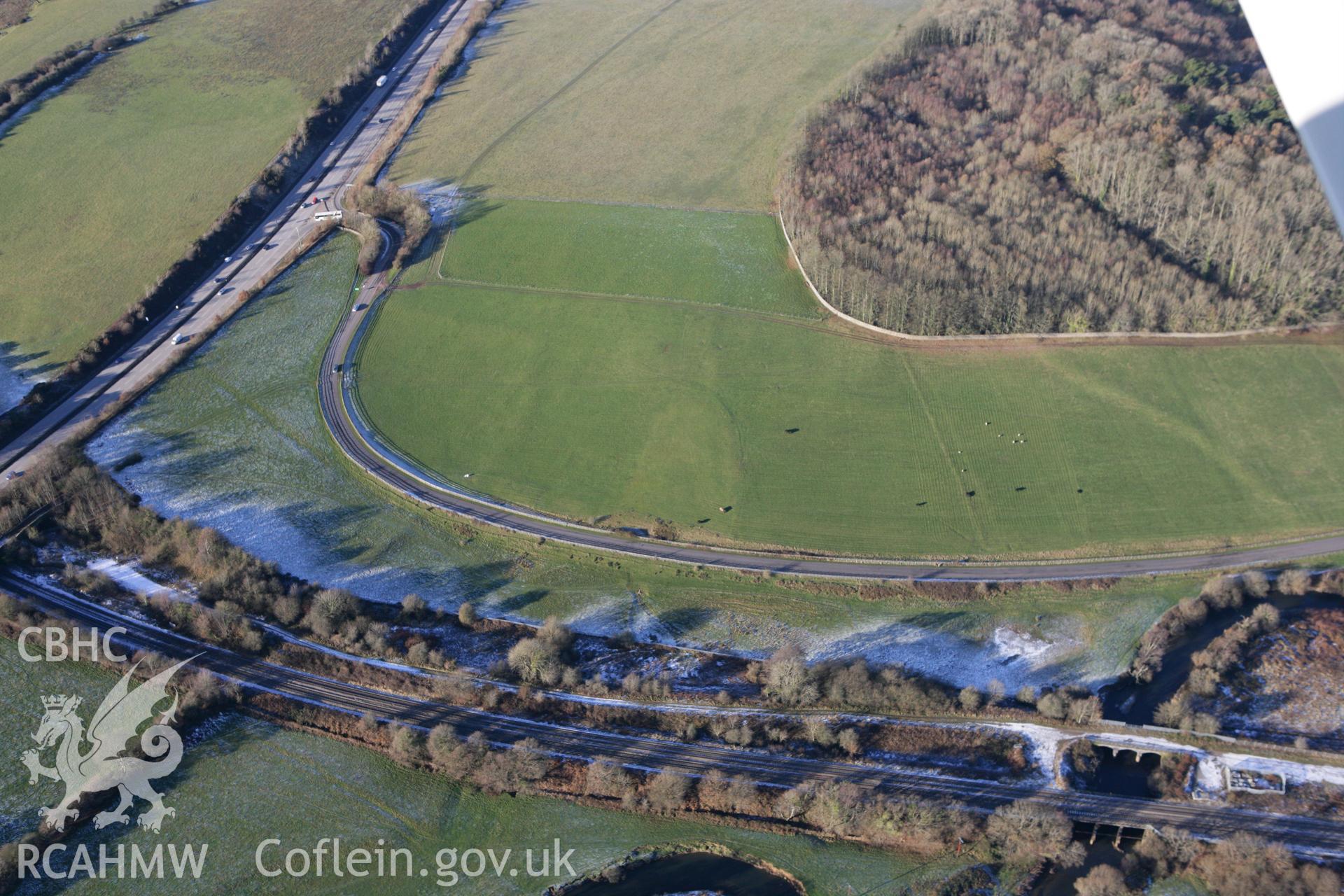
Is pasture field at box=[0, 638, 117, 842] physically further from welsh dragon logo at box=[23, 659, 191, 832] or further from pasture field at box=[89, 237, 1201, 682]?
pasture field at box=[89, 237, 1201, 682]

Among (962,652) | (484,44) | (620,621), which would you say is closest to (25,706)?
(620,621)

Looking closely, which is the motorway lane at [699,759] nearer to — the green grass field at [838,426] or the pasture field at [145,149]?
the green grass field at [838,426]

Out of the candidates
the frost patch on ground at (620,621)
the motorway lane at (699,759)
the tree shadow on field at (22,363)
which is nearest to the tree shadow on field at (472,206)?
the tree shadow on field at (22,363)

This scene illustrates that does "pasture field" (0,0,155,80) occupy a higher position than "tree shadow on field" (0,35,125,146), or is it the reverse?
"pasture field" (0,0,155,80)

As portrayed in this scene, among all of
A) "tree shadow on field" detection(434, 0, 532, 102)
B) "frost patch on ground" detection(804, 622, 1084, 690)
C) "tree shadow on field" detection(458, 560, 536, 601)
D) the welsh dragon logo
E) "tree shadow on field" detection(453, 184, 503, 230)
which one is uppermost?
"tree shadow on field" detection(434, 0, 532, 102)

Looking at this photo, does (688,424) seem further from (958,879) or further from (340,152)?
(340,152)

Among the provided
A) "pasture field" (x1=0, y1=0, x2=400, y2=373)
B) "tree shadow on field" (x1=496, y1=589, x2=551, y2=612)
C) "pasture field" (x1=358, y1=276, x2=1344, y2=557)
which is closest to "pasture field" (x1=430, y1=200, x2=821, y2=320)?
"pasture field" (x1=358, y1=276, x2=1344, y2=557)

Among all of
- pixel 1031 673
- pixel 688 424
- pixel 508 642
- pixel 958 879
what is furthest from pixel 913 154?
pixel 958 879
